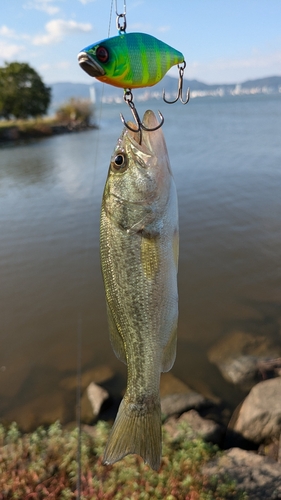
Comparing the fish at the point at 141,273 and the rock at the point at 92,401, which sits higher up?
the fish at the point at 141,273

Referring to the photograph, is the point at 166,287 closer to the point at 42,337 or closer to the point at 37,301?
the point at 42,337

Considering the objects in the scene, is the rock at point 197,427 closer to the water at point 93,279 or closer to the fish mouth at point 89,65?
the water at point 93,279

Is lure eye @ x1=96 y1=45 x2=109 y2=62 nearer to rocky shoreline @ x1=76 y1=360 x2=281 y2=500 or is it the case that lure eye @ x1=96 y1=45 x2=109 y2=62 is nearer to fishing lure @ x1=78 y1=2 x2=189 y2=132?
fishing lure @ x1=78 y1=2 x2=189 y2=132

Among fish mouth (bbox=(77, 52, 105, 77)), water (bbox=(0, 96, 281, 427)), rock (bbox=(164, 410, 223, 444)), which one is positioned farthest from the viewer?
water (bbox=(0, 96, 281, 427))

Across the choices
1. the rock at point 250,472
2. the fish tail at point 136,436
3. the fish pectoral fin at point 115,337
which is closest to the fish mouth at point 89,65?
the fish pectoral fin at point 115,337

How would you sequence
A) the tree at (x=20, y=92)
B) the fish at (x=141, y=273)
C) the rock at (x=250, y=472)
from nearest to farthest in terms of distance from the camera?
the fish at (x=141, y=273) < the rock at (x=250, y=472) < the tree at (x=20, y=92)

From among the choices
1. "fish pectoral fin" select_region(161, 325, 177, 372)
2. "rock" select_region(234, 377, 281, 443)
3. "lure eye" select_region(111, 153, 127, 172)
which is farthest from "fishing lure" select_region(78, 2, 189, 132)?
"rock" select_region(234, 377, 281, 443)

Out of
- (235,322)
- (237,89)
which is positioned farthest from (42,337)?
(237,89)
